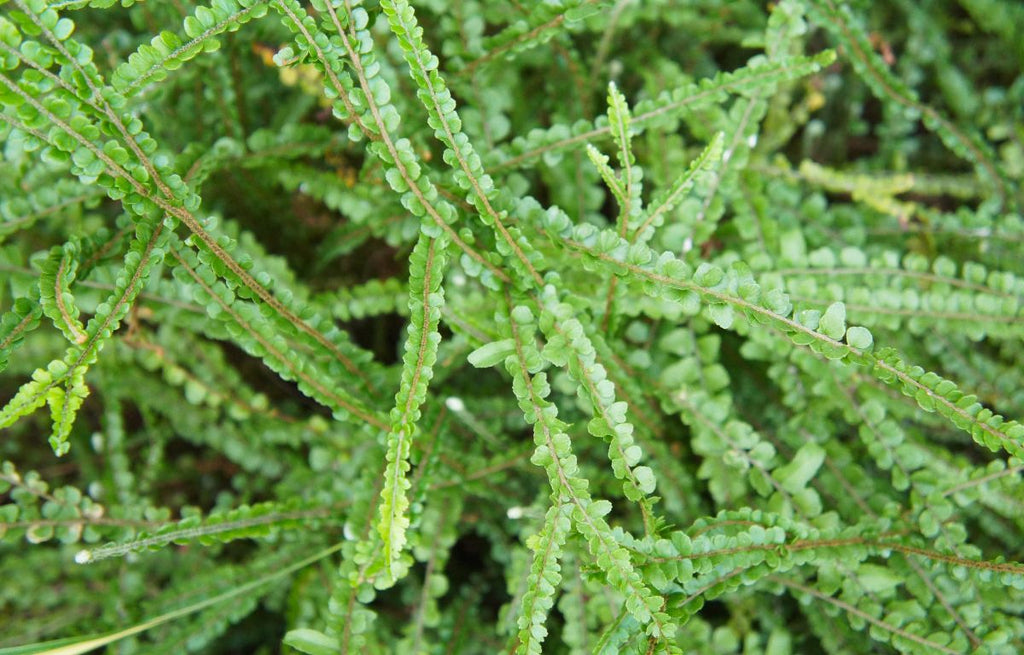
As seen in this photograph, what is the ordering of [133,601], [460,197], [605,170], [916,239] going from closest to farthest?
[605,170], [460,197], [133,601], [916,239]

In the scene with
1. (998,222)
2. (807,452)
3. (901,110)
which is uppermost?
(901,110)

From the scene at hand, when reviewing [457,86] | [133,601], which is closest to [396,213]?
[457,86]

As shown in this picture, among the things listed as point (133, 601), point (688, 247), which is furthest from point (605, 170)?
point (133, 601)

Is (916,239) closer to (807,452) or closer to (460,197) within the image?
(807,452)

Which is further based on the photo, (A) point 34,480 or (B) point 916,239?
(B) point 916,239

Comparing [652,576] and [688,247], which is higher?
[688,247]

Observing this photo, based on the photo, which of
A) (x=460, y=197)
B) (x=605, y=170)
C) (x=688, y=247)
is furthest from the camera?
(x=688, y=247)
